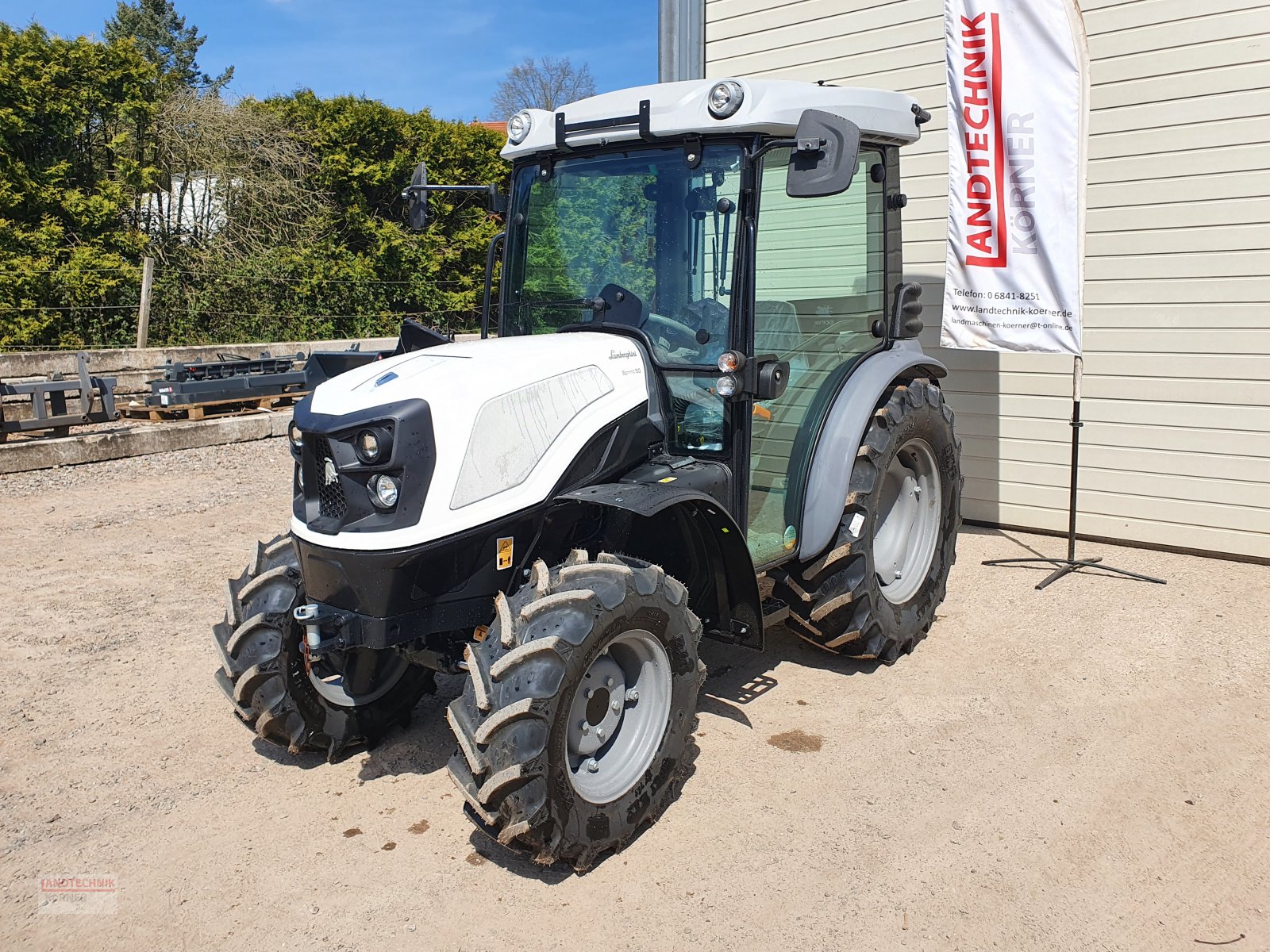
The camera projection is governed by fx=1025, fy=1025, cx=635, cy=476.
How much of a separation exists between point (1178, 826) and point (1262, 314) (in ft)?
11.9

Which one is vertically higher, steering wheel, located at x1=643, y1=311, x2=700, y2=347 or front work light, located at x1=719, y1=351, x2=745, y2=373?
steering wheel, located at x1=643, y1=311, x2=700, y2=347

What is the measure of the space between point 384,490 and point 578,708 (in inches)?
34.7

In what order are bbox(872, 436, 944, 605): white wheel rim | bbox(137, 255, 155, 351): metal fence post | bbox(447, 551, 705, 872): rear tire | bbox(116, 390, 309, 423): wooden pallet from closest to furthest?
1. bbox(447, 551, 705, 872): rear tire
2. bbox(872, 436, 944, 605): white wheel rim
3. bbox(116, 390, 309, 423): wooden pallet
4. bbox(137, 255, 155, 351): metal fence post

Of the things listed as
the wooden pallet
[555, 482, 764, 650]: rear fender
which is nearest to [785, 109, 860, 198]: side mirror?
[555, 482, 764, 650]: rear fender

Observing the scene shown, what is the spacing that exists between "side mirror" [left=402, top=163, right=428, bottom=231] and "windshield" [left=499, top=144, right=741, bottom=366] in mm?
638

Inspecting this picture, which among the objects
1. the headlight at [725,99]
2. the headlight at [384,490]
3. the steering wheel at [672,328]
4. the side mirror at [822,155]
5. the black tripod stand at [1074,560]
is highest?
the headlight at [725,99]

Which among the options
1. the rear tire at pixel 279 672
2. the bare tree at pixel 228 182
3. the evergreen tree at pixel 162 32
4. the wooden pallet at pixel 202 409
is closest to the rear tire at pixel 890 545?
the rear tire at pixel 279 672

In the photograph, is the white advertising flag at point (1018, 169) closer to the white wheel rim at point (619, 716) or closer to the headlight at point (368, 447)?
the white wheel rim at point (619, 716)

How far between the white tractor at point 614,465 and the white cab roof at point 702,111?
0.5 inches

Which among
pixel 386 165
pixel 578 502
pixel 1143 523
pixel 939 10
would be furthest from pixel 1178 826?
pixel 386 165

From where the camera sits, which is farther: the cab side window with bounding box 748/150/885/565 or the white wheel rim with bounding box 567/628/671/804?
the cab side window with bounding box 748/150/885/565

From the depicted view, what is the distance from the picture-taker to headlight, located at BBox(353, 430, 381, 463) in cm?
303

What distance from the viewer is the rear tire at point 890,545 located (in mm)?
4266

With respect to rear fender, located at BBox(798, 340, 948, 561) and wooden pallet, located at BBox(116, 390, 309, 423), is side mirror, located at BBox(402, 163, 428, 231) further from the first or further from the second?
wooden pallet, located at BBox(116, 390, 309, 423)
